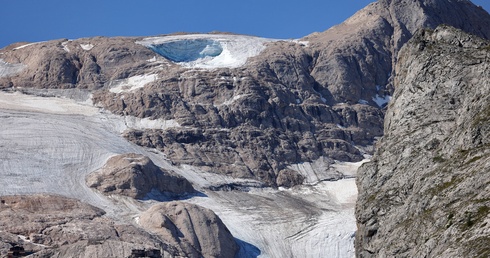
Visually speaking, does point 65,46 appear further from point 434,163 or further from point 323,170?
point 434,163

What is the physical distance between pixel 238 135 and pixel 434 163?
9347 cm

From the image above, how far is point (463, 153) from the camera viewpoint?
32125 mm

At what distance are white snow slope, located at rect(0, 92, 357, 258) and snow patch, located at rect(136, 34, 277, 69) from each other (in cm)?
2163

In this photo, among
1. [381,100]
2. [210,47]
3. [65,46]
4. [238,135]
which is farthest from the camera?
[210,47]

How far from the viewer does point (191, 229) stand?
92500 mm

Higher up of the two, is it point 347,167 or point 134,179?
point 134,179

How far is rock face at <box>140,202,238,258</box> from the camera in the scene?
90.9m

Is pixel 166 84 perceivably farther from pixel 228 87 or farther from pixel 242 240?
pixel 242 240

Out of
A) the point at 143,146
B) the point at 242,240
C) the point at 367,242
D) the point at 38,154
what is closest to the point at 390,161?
the point at 367,242

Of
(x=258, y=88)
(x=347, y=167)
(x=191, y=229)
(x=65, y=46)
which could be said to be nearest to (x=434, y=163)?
(x=191, y=229)

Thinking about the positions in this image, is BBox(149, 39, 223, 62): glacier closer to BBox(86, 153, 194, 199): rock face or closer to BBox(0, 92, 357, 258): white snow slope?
BBox(0, 92, 357, 258): white snow slope

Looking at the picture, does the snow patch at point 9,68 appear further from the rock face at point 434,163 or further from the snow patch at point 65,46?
the rock face at point 434,163

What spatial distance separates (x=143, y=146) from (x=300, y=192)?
18.1 m

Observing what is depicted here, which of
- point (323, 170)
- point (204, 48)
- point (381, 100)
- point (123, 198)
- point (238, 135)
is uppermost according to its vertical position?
point (204, 48)
